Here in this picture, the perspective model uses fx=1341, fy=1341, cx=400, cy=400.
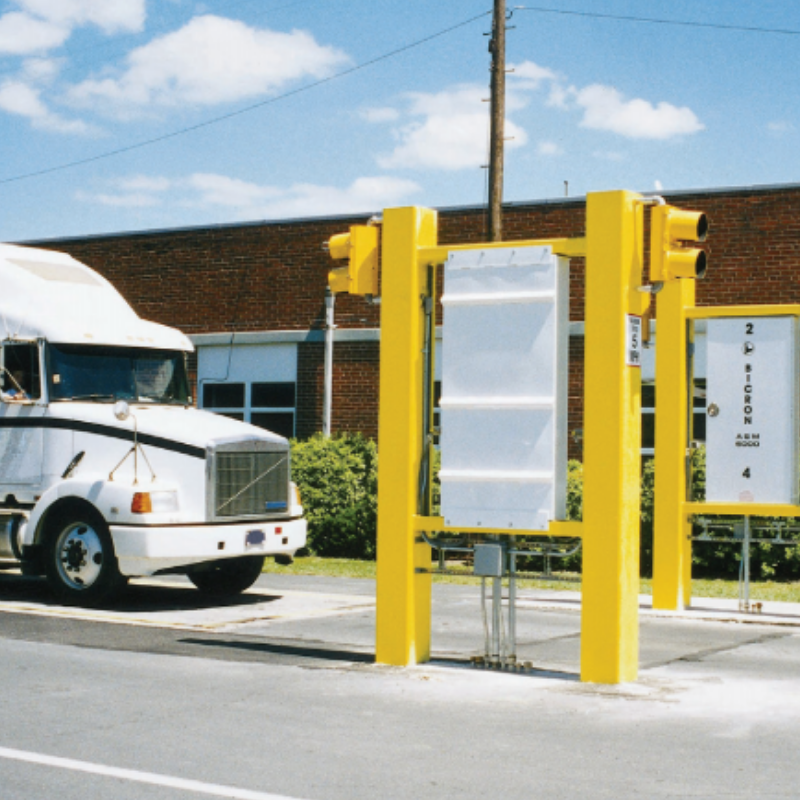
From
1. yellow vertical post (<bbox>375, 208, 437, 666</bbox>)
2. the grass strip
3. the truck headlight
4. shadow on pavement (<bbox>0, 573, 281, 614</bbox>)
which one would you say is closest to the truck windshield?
the truck headlight

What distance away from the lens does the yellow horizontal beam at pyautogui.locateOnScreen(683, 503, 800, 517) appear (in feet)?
45.0

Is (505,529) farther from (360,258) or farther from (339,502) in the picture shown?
(339,502)

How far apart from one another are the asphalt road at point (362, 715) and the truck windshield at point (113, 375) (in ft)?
8.05

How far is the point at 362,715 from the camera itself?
7.95 metres

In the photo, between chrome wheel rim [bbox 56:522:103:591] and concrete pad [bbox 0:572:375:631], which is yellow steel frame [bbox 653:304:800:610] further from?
chrome wheel rim [bbox 56:522:103:591]

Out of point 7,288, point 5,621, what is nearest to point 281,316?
point 7,288

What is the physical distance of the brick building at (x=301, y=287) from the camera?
68.5 feet

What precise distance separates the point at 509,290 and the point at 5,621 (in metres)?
5.87

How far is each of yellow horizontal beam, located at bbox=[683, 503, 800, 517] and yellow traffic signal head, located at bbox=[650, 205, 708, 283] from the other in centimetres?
531

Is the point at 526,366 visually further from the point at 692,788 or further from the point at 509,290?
the point at 692,788

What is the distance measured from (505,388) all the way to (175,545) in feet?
15.5

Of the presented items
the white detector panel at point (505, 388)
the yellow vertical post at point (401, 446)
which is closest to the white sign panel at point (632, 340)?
the white detector panel at point (505, 388)

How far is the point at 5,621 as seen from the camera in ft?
39.9

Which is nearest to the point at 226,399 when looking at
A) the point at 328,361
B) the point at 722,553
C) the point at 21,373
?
the point at 328,361
